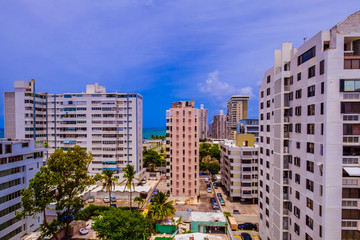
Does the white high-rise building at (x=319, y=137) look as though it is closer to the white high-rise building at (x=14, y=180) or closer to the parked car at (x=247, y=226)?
the parked car at (x=247, y=226)

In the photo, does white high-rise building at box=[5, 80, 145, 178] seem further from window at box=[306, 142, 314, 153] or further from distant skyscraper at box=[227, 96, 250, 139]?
distant skyscraper at box=[227, 96, 250, 139]

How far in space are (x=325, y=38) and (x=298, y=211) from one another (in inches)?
850

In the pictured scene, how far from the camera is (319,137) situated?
2202 centimetres

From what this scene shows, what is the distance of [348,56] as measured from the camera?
2083 centimetres

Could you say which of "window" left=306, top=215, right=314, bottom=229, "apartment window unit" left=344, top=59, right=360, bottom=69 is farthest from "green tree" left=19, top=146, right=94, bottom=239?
"apartment window unit" left=344, top=59, right=360, bottom=69

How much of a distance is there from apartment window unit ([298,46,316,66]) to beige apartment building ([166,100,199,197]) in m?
33.4

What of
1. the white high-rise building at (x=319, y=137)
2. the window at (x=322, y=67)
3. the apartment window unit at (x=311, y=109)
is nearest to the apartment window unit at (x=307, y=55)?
the white high-rise building at (x=319, y=137)

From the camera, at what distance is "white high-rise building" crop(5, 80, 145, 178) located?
232 feet

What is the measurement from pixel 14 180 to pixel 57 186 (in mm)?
6688

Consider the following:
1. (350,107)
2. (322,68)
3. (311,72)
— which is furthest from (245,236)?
(322,68)

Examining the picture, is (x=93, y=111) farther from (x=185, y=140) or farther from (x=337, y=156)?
(x=337, y=156)

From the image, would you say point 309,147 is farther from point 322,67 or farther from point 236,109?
point 236,109

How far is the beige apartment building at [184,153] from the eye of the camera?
57.3 m

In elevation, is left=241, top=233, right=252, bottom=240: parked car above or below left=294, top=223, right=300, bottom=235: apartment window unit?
below
